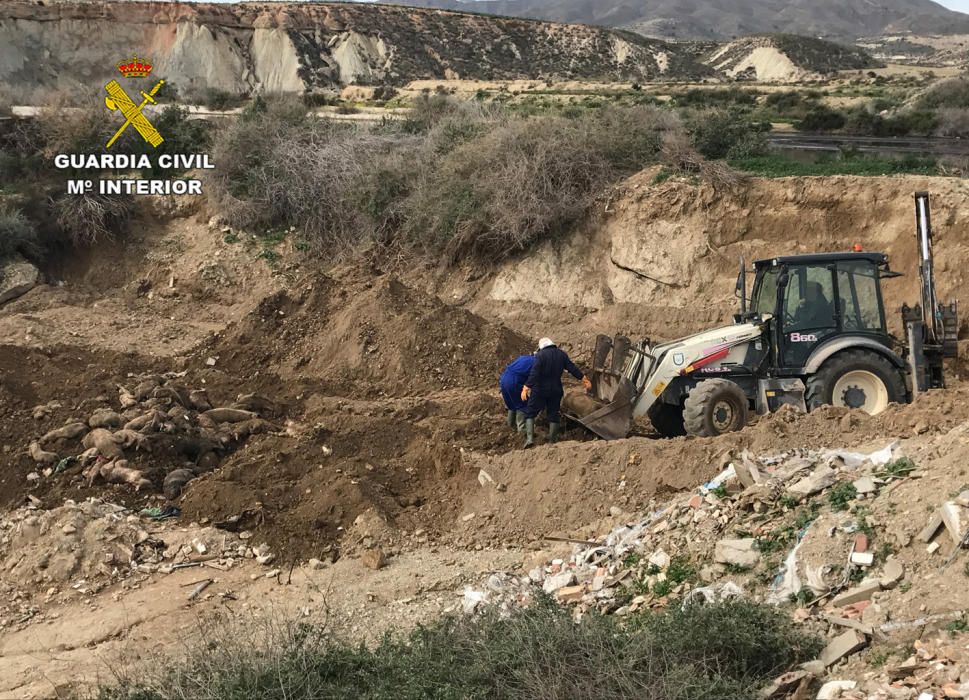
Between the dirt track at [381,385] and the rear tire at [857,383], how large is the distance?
1.13 m

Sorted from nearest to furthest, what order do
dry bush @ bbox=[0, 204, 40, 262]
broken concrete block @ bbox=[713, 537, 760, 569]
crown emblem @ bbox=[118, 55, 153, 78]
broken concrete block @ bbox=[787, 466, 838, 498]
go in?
broken concrete block @ bbox=[713, 537, 760, 569] < broken concrete block @ bbox=[787, 466, 838, 498] < dry bush @ bbox=[0, 204, 40, 262] < crown emblem @ bbox=[118, 55, 153, 78]

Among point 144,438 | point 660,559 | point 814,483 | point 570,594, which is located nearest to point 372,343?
point 144,438

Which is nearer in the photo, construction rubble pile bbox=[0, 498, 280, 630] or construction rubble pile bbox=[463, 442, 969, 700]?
construction rubble pile bbox=[463, 442, 969, 700]

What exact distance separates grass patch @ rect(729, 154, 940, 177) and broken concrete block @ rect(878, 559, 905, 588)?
1306 cm

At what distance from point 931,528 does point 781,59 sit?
72860 mm

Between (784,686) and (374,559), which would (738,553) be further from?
(374,559)

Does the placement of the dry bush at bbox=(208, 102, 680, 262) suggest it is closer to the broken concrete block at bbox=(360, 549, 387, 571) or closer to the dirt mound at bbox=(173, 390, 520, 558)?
the dirt mound at bbox=(173, 390, 520, 558)

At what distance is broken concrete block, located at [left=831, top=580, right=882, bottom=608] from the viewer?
5691mm

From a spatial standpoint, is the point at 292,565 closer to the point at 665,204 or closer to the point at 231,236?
the point at 665,204

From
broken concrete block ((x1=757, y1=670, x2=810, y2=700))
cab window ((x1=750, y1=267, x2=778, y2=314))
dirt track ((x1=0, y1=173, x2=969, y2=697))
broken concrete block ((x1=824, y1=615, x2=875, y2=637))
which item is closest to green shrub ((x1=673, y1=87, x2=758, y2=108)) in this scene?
dirt track ((x1=0, y1=173, x2=969, y2=697))

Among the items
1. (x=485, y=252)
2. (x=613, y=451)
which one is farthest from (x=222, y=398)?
(x=485, y=252)

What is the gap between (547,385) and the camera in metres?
10.8

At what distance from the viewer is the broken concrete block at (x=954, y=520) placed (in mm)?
5625

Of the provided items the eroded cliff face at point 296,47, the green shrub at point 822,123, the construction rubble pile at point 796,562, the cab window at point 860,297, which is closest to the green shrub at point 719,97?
the green shrub at point 822,123
